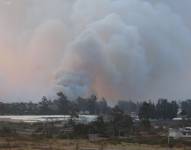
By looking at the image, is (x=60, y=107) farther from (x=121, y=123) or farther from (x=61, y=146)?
(x=61, y=146)

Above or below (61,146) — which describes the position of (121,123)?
above

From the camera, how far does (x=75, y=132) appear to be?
8156 cm

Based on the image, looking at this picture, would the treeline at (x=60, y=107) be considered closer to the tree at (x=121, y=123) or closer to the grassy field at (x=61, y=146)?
the tree at (x=121, y=123)

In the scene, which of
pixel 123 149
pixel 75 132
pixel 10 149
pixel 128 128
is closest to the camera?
pixel 10 149

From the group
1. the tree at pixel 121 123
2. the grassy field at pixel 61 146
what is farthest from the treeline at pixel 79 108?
the grassy field at pixel 61 146

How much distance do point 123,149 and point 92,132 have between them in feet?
109

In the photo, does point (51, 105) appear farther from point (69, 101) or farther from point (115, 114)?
point (115, 114)

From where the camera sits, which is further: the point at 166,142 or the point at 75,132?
the point at 75,132

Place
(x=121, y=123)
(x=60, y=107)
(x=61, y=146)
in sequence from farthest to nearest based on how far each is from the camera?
(x=60, y=107)
(x=121, y=123)
(x=61, y=146)

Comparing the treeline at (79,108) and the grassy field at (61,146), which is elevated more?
the treeline at (79,108)

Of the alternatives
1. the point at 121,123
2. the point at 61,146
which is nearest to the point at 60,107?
the point at 121,123

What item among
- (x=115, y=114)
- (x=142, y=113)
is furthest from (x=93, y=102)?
(x=115, y=114)

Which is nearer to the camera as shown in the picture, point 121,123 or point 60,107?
point 121,123

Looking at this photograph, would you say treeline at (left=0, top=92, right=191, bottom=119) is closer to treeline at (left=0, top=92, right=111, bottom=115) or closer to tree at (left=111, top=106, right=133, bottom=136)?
treeline at (left=0, top=92, right=111, bottom=115)
